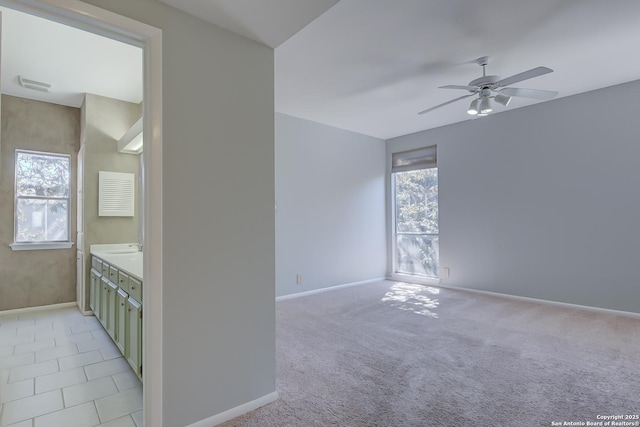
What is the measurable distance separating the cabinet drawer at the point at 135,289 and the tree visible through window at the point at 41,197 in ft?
10.3

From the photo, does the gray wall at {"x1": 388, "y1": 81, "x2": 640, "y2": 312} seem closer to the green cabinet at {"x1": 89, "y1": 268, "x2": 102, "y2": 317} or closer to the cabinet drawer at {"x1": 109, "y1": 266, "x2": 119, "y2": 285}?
the cabinet drawer at {"x1": 109, "y1": 266, "x2": 119, "y2": 285}

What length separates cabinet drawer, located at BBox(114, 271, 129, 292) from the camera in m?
2.46

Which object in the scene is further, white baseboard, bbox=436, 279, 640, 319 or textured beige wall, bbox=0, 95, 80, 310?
textured beige wall, bbox=0, 95, 80, 310

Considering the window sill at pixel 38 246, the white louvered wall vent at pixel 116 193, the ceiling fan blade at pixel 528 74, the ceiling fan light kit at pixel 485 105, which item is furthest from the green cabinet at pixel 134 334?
the ceiling fan light kit at pixel 485 105

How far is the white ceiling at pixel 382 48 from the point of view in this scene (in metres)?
2.33

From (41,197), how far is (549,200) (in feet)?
22.6

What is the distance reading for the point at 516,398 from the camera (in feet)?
6.87

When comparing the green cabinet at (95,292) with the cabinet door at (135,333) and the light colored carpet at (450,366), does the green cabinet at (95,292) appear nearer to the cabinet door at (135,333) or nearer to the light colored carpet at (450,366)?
the cabinet door at (135,333)

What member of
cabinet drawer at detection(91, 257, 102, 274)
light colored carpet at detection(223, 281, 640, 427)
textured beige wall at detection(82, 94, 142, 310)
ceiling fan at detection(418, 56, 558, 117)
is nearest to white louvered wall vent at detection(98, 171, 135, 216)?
textured beige wall at detection(82, 94, 142, 310)

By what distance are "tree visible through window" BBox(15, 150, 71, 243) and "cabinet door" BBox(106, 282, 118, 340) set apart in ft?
7.49

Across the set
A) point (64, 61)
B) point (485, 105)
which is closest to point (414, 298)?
point (485, 105)

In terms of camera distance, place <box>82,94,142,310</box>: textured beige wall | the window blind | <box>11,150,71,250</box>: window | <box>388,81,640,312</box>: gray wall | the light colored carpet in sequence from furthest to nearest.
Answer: the window blind → <box>11,150,71,250</box>: window → <box>82,94,142,310</box>: textured beige wall → <box>388,81,640,312</box>: gray wall → the light colored carpet

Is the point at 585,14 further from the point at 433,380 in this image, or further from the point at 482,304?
the point at 482,304

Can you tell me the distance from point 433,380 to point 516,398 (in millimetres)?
511
